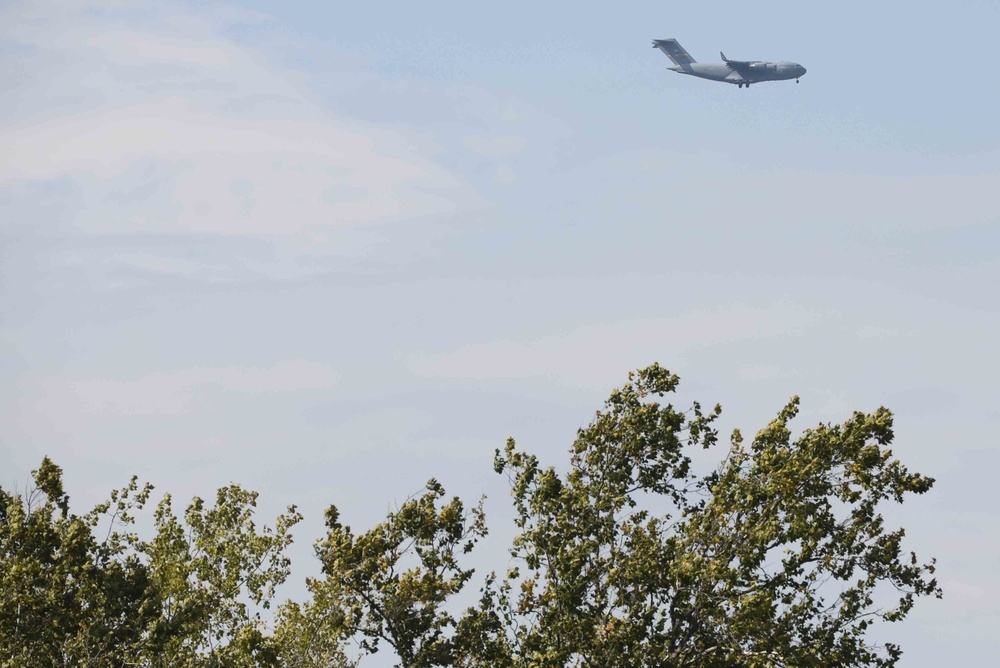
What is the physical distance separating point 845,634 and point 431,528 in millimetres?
10562

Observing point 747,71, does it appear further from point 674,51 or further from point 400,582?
point 400,582

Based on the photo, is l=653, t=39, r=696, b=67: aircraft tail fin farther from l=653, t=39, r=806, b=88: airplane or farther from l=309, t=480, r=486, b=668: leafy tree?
l=309, t=480, r=486, b=668: leafy tree

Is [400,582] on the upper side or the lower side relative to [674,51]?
lower

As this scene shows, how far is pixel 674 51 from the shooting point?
117m

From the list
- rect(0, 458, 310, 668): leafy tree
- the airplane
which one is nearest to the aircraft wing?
the airplane

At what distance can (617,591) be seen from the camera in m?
→ 36.8

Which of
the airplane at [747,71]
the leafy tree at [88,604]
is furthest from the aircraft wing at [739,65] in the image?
the leafy tree at [88,604]

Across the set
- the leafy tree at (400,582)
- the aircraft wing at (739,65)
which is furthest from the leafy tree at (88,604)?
the aircraft wing at (739,65)

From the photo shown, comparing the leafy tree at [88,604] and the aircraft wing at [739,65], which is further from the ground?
the aircraft wing at [739,65]

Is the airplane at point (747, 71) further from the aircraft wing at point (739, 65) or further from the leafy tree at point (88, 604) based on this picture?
the leafy tree at point (88, 604)

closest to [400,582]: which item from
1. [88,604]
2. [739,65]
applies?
[88,604]

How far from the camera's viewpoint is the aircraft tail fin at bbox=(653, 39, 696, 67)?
116m

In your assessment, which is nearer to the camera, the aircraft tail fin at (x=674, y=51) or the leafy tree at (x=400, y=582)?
the leafy tree at (x=400, y=582)

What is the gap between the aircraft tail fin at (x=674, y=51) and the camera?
116 m
